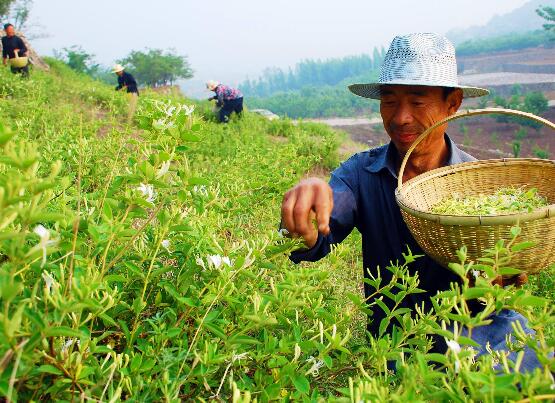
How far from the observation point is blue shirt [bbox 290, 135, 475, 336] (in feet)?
6.98

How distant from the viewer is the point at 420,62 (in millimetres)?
2018

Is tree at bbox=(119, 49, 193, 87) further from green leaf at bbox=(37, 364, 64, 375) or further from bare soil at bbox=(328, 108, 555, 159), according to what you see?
green leaf at bbox=(37, 364, 64, 375)

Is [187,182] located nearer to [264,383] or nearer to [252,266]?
[252,266]

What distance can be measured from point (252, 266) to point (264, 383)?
0.85 feet

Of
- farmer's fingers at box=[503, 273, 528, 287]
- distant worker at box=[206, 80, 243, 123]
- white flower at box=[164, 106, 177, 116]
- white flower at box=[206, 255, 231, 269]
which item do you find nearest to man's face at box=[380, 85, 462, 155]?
farmer's fingers at box=[503, 273, 528, 287]

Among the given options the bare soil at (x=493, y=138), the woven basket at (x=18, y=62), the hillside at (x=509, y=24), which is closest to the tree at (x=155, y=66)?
the bare soil at (x=493, y=138)

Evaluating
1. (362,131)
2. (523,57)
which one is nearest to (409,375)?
(362,131)

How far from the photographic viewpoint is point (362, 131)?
91.0 feet

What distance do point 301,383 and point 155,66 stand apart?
44.7m

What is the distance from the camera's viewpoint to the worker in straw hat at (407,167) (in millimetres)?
2006

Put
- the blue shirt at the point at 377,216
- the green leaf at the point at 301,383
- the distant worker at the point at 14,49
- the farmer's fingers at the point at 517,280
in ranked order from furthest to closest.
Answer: the distant worker at the point at 14,49 < the blue shirt at the point at 377,216 < the farmer's fingers at the point at 517,280 < the green leaf at the point at 301,383

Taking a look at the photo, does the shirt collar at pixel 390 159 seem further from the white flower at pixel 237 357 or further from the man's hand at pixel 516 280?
the white flower at pixel 237 357

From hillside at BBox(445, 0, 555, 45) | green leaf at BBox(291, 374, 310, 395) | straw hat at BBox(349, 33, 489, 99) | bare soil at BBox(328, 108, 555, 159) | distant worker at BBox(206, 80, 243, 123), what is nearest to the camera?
green leaf at BBox(291, 374, 310, 395)

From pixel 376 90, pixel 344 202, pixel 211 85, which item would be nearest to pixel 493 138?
pixel 211 85
